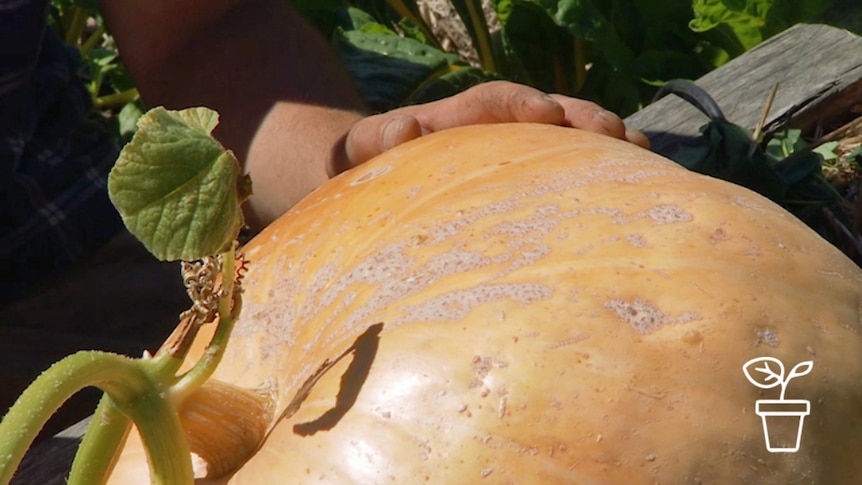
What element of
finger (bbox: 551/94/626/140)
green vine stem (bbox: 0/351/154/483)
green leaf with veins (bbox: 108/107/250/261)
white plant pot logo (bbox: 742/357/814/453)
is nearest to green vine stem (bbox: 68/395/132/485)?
green vine stem (bbox: 0/351/154/483)

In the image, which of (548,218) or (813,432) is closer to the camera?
(813,432)

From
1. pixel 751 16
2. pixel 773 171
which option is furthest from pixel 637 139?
pixel 751 16

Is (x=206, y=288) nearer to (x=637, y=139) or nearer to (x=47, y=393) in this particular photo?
(x=47, y=393)

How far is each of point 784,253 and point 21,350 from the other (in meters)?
1.88

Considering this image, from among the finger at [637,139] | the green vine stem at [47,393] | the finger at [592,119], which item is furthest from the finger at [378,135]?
the green vine stem at [47,393]

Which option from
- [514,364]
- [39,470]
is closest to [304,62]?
[39,470]

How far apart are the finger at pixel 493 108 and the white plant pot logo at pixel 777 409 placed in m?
0.57

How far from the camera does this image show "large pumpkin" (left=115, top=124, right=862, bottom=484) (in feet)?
3.23

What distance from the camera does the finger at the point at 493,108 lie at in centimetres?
151

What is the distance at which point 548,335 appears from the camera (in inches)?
40.1

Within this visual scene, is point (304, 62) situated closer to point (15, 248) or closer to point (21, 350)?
point (15, 248)

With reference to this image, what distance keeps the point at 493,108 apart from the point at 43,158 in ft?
4.19

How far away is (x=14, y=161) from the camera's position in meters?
2.30

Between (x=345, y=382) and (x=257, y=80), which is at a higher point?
(x=345, y=382)
